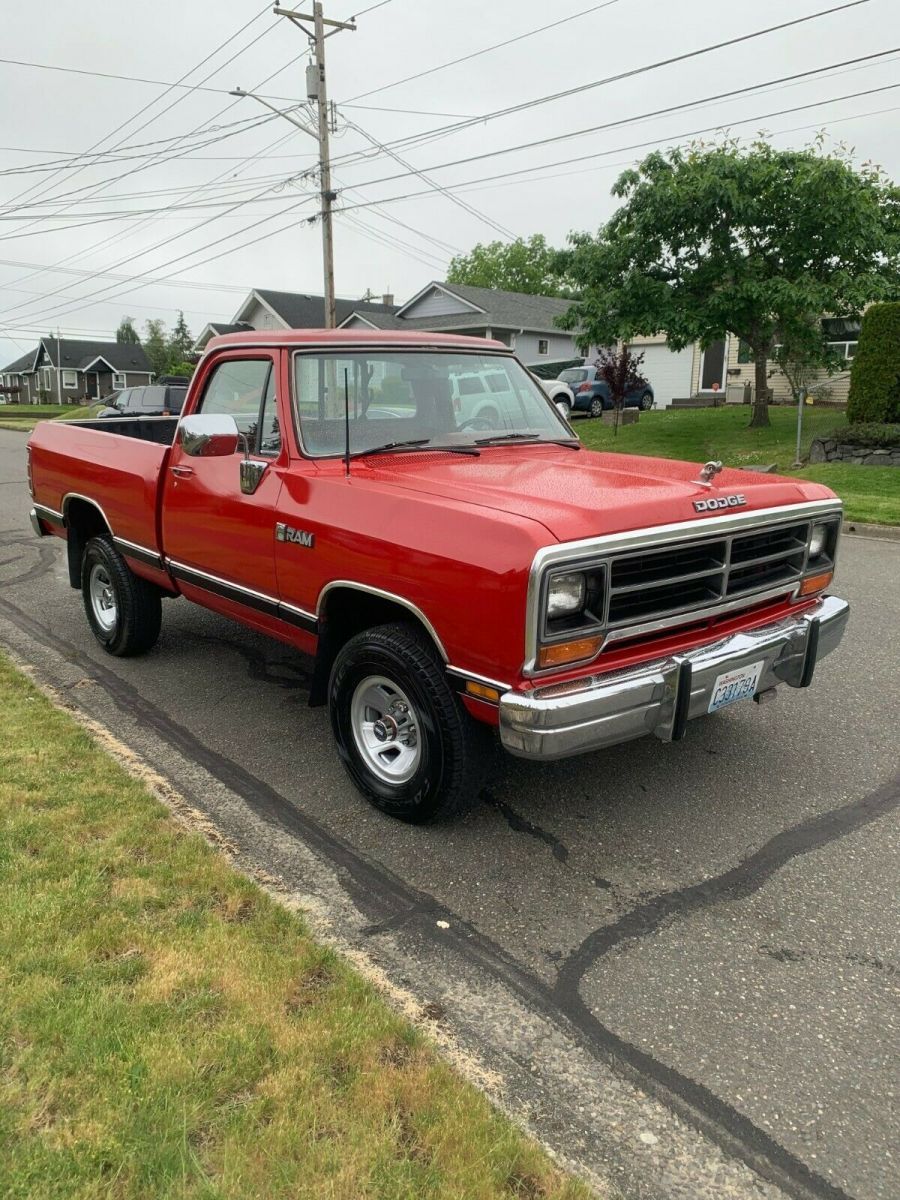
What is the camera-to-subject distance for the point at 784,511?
379 cm

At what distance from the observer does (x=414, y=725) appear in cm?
357

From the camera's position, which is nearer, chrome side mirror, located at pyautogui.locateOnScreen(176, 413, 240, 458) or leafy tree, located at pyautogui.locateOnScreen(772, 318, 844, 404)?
chrome side mirror, located at pyautogui.locateOnScreen(176, 413, 240, 458)

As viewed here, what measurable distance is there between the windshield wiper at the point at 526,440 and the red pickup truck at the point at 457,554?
0.04 ft

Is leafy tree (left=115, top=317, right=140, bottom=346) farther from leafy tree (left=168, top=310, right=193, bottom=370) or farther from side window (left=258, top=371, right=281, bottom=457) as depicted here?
side window (left=258, top=371, right=281, bottom=457)

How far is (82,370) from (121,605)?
78.4 m

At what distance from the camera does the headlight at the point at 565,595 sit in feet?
9.80

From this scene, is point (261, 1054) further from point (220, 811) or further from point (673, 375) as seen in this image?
point (673, 375)

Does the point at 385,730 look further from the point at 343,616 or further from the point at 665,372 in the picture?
the point at 665,372

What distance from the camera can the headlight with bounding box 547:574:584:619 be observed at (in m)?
2.99

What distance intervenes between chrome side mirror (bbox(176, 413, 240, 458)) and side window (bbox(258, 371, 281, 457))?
0.17 m

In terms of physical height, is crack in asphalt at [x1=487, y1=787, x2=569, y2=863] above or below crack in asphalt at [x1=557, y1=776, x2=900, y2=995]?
below

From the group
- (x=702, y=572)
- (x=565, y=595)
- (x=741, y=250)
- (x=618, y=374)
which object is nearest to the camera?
(x=565, y=595)

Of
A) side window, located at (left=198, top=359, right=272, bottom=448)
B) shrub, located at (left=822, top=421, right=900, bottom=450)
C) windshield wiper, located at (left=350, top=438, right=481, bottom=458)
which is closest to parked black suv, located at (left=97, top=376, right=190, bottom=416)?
shrub, located at (left=822, top=421, right=900, bottom=450)

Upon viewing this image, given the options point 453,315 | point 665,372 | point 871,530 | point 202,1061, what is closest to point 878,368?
point 871,530
